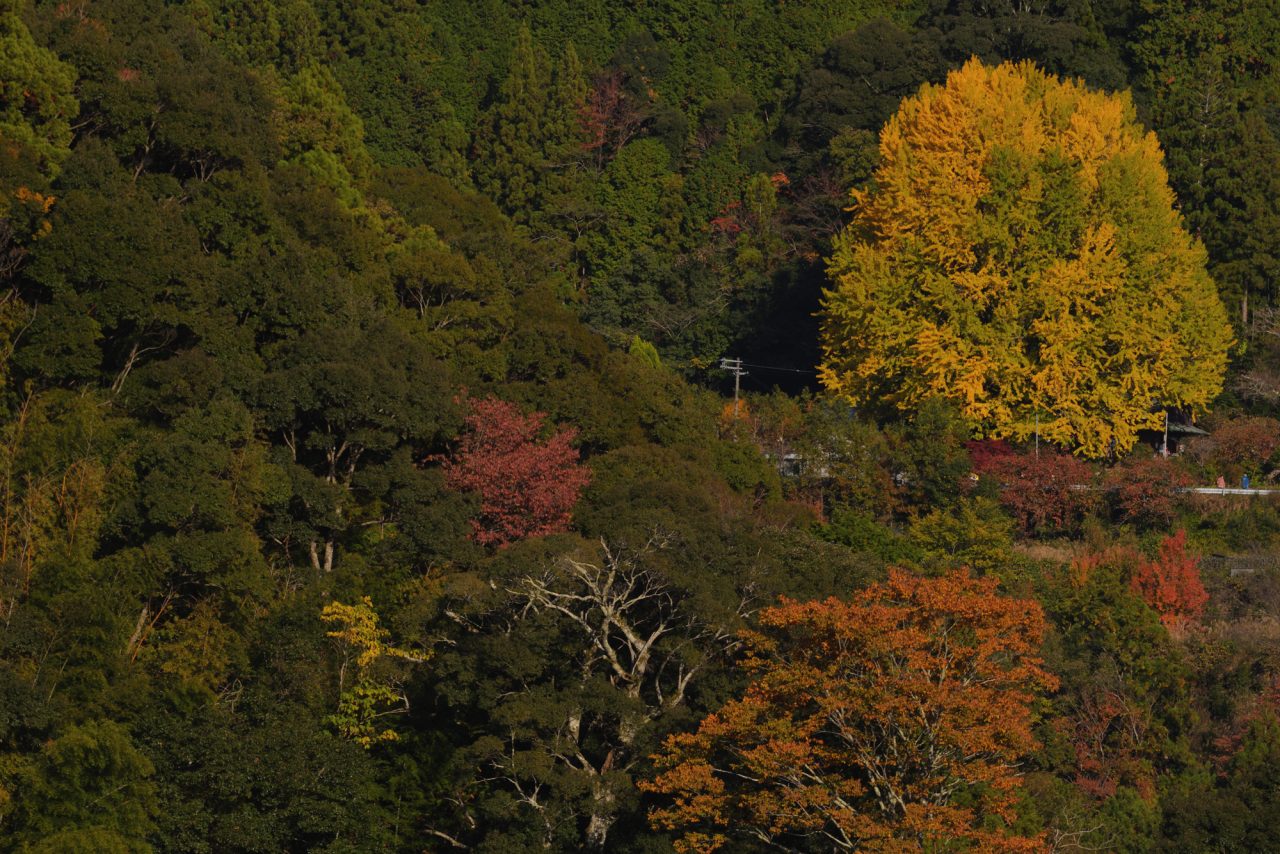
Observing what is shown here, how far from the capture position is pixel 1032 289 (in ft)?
179

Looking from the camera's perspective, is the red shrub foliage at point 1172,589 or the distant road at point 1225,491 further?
the distant road at point 1225,491

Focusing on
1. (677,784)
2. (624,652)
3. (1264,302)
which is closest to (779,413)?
(1264,302)

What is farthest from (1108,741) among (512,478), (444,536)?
(444,536)

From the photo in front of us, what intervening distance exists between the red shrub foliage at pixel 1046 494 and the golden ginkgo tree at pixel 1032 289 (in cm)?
305

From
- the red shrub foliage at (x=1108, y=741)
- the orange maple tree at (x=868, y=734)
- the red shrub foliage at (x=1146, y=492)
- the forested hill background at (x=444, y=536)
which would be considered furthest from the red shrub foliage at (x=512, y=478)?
the red shrub foliage at (x=1146, y=492)

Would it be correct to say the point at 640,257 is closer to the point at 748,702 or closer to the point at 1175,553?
the point at 1175,553

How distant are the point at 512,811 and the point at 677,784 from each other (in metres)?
3.06

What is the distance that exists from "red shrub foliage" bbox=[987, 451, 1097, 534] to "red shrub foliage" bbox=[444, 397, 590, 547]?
10.1 meters

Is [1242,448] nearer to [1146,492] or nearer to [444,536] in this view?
[1146,492]

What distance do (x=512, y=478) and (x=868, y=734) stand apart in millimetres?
11419

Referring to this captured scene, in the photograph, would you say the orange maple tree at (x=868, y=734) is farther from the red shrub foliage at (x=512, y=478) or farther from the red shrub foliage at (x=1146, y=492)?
the red shrub foliage at (x=1146, y=492)

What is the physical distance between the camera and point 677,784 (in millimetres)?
33750

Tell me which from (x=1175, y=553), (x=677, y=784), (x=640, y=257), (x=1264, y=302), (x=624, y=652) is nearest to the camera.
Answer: (x=677, y=784)

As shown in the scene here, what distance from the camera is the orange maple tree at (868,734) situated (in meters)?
33.1
